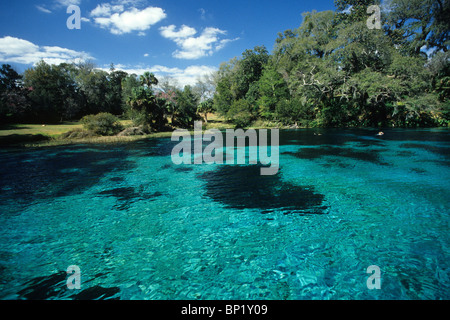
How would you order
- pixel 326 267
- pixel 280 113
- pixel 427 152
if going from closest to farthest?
pixel 326 267
pixel 427 152
pixel 280 113

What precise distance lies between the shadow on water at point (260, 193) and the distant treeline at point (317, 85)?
24296 millimetres

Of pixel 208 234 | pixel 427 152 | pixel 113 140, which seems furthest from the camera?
pixel 113 140

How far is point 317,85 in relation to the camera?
102ft

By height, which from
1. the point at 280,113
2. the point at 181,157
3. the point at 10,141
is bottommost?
the point at 181,157

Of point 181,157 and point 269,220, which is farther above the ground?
point 181,157

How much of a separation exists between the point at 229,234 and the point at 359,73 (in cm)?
3271

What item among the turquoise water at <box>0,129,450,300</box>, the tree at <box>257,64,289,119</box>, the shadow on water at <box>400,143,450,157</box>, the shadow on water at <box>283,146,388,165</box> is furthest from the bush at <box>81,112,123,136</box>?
the shadow on water at <box>400,143,450,157</box>

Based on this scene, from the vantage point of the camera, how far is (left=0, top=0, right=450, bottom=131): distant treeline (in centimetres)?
2777

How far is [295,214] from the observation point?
22.0ft

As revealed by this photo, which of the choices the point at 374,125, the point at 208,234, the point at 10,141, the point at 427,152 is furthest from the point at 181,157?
the point at 374,125

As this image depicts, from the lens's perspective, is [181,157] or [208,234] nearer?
[208,234]

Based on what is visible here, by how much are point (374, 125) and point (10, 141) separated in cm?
4845

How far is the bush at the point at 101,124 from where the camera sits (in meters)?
26.7
